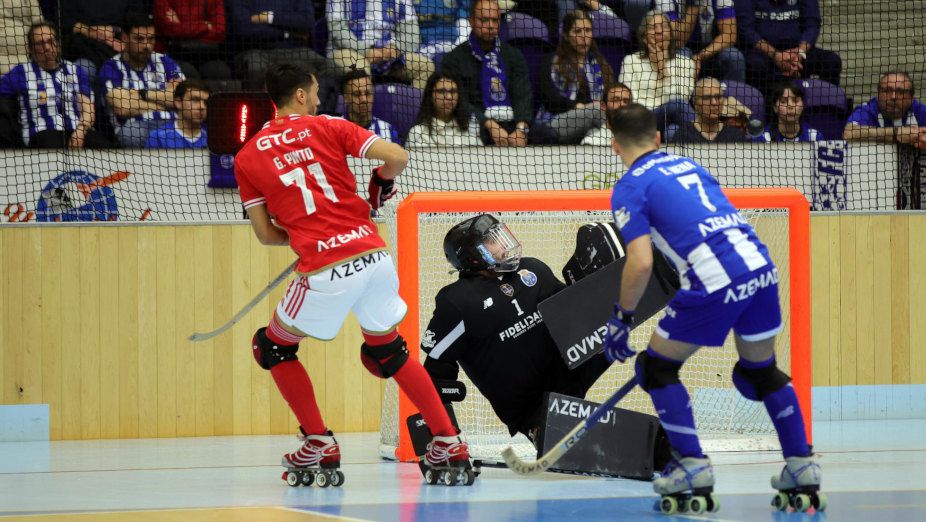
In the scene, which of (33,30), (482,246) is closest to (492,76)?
(33,30)

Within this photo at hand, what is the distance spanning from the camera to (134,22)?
868 centimetres

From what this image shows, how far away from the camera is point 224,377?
746 cm

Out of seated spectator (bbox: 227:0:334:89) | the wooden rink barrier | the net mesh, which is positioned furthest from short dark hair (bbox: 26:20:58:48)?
the net mesh

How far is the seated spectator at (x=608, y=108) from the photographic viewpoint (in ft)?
28.0

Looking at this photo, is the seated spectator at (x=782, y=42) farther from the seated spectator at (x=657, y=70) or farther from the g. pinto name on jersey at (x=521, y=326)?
the g. pinto name on jersey at (x=521, y=326)

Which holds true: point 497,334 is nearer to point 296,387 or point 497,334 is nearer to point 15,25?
point 296,387

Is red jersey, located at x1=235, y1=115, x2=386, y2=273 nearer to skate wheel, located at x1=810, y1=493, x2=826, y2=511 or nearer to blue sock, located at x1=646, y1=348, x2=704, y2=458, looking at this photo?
blue sock, located at x1=646, y1=348, x2=704, y2=458

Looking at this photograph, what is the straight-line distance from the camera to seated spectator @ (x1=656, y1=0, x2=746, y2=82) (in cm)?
945

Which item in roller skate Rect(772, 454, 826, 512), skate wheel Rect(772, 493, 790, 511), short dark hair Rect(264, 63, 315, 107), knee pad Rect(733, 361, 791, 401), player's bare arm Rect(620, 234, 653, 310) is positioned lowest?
skate wheel Rect(772, 493, 790, 511)

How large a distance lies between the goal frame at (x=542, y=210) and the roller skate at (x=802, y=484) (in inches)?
70.7

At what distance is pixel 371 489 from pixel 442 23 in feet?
17.1

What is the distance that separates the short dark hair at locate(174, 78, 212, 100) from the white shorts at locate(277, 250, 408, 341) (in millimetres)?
3737

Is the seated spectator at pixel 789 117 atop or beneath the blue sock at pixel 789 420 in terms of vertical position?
atop

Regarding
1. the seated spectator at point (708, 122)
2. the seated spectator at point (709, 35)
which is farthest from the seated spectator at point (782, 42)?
the seated spectator at point (708, 122)
